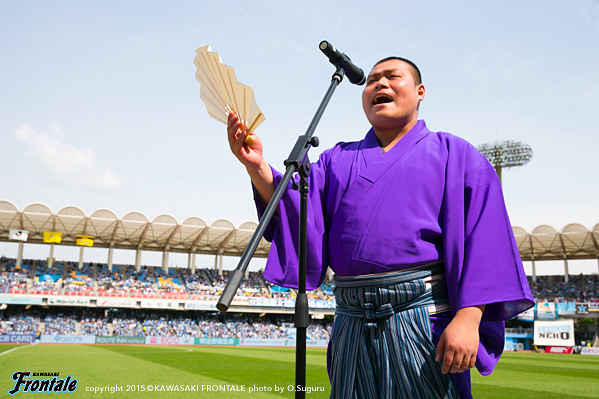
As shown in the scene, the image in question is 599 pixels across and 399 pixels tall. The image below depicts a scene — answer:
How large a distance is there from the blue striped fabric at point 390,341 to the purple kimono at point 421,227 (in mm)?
59

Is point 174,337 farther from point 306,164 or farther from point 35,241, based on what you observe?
point 306,164

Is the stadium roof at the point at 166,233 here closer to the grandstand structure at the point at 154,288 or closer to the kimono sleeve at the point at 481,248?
the grandstand structure at the point at 154,288

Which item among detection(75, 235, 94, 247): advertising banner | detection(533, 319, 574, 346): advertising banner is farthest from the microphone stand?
detection(533, 319, 574, 346): advertising banner

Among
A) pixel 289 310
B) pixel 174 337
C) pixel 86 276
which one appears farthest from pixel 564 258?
pixel 86 276

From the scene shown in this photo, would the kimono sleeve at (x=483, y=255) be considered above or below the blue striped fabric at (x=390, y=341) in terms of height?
above

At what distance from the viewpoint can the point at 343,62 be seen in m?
2.53

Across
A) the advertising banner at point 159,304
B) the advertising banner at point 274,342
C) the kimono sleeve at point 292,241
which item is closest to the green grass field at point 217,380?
the kimono sleeve at point 292,241

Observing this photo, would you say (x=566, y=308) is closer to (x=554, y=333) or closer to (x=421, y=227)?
(x=554, y=333)

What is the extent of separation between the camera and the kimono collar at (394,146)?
2307 millimetres

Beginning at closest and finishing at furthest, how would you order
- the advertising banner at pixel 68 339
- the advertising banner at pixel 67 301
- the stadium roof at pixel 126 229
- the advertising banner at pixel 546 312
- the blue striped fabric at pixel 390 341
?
the blue striped fabric at pixel 390 341 < the advertising banner at pixel 68 339 < the advertising banner at pixel 67 301 < the stadium roof at pixel 126 229 < the advertising banner at pixel 546 312

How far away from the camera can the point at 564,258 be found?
1649 inches

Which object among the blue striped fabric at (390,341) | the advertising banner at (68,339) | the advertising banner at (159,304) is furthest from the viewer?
the advertising banner at (159,304)

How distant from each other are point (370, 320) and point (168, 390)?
910 cm

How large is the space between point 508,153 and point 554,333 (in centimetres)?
1937
